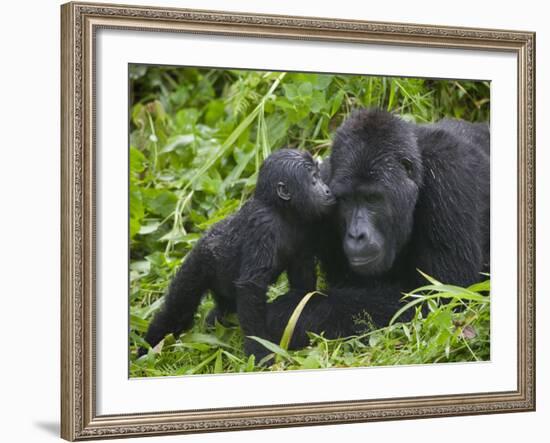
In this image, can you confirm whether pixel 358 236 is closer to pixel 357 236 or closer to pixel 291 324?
pixel 357 236

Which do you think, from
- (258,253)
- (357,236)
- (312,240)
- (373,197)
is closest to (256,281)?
(258,253)

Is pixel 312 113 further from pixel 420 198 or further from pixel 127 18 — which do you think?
pixel 127 18

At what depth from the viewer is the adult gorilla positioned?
410 cm

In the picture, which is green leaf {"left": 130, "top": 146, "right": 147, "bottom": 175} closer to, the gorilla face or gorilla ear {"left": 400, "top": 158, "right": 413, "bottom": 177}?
the gorilla face

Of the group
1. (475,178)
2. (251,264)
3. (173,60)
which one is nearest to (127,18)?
(173,60)

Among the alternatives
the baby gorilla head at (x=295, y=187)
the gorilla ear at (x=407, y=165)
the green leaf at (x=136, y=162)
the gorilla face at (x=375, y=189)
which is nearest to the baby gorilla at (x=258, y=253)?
the baby gorilla head at (x=295, y=187)

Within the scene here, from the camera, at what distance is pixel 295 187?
13.2 ft

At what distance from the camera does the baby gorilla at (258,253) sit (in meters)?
3.92

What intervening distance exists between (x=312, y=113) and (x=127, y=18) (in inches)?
52.2

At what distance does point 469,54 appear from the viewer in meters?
4.21

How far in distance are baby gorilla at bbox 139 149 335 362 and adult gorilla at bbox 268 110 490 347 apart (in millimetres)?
84

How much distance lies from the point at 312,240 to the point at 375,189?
1.09 feet

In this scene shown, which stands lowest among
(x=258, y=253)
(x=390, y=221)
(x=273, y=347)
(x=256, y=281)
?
(x=273, y=347)

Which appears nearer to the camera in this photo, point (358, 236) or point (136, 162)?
point (358, 236)
